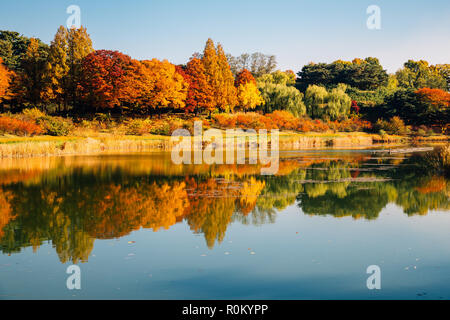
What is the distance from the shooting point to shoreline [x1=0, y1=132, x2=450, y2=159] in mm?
29172

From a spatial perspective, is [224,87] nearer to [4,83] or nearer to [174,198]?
[4,83]

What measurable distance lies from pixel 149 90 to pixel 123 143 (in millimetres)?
12822

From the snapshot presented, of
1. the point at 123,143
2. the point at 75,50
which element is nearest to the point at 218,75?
the point at 75,50

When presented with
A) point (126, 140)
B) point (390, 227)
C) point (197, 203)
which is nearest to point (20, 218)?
point (197, 203)

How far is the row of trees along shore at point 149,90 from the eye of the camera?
159ft

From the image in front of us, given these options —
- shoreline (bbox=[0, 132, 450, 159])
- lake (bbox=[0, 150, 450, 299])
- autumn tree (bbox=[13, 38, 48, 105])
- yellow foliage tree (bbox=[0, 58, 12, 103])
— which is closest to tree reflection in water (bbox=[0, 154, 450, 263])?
lake (bbox=[0, 150, 450, 299])

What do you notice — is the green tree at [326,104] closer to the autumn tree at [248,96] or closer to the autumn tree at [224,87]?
the autumn tree at [248,96]

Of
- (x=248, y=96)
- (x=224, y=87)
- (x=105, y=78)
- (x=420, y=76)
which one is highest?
(x=420, y=76)

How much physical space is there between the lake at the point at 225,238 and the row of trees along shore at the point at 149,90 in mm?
33475

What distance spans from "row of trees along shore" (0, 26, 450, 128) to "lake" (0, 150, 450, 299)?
33475 millimetres

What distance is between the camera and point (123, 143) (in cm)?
3881

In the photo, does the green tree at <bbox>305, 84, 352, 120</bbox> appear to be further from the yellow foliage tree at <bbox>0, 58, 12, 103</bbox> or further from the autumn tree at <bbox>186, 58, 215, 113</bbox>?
the yellow foliage tree at <bbox>0, 58, 12, 103</bbox>

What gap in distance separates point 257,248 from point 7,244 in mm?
4678

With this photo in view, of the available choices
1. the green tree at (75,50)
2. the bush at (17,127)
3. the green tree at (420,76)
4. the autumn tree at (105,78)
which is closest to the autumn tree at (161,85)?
the autumn tree at (105,78)
